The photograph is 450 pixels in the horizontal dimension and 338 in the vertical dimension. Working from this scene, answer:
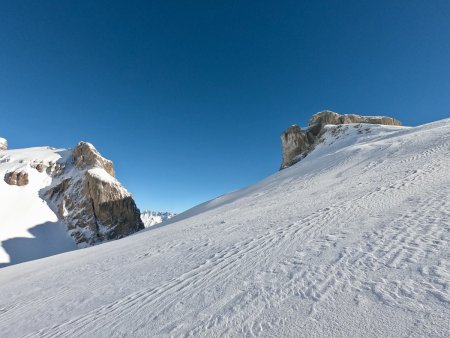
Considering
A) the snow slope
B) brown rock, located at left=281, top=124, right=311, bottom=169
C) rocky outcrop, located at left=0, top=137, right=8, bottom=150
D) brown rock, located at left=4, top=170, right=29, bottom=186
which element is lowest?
the snow slope

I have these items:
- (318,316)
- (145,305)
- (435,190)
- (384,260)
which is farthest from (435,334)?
(435,190)

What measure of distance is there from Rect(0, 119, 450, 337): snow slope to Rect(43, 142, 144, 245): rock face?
179 ft

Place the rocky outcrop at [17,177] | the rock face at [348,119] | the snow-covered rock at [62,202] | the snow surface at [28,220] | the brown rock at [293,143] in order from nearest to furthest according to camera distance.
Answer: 1. the snow surface at [28,220]
2. the snow-covered rock at [62,202]
3. the brown rock at [293,143]
4. the rock face at [348,119]
5. the rocky outcrop at [17,177]

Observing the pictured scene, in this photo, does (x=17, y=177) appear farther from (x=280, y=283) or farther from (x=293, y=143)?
(x=280, y=283)

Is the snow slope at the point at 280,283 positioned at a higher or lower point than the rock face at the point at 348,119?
lower

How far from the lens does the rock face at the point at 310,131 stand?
53.8 metres

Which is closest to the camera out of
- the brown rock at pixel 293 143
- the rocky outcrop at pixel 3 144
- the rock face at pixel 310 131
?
the brown rock at pixel 293 143

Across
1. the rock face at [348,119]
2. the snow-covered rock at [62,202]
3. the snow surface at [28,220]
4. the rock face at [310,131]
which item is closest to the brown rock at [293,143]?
the rock face at [310,131]

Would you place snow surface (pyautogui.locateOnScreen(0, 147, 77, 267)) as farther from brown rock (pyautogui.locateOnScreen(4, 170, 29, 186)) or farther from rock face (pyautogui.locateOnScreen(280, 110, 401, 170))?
rock face (pyautogui.locateOnScreen(280, 110, 401, 170))

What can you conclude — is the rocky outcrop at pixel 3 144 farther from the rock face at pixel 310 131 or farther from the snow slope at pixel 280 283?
the snow slope at pixel 280 283

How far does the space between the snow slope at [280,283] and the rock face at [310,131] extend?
45987 mm

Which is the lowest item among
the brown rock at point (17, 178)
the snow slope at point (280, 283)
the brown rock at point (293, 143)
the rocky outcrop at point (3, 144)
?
the snow slope at point (280, 283)

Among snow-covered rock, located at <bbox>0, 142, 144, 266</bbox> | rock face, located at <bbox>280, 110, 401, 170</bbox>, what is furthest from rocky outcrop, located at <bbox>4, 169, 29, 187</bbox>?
rock face, located at <bbox>280, 110, 401, 170</bbox>

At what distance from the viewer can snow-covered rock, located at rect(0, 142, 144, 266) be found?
167 ft
